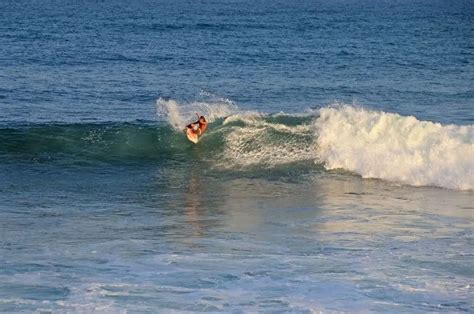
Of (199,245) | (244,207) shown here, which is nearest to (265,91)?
(244,207)

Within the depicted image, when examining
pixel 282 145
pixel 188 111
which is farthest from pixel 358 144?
pixel 188 111

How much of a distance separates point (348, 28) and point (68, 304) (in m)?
57.8

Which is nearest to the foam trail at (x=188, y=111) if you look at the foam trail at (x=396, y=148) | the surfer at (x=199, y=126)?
the surfer at (x=199, y=126)

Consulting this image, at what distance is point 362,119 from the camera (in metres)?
26.3

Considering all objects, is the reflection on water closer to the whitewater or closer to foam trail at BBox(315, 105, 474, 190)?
foam trail at BBox(315, 105, 474, 190)

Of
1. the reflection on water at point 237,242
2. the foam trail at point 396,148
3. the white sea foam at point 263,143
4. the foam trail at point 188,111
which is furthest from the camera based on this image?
the foam trail at point 188,111

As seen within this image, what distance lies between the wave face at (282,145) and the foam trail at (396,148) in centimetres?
2

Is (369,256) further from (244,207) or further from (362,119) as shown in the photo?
(362,119)

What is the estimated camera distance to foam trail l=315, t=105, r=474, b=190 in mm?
23406

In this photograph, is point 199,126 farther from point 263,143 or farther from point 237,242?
point 237,242

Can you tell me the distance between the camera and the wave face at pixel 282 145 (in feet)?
79.0

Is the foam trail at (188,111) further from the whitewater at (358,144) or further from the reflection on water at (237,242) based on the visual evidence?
the reflection on water at (237,242)

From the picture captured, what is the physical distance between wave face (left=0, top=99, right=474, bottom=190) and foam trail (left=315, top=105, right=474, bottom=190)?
0.07ft

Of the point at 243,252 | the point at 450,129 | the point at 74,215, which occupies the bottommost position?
the point at 243,252
